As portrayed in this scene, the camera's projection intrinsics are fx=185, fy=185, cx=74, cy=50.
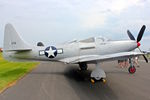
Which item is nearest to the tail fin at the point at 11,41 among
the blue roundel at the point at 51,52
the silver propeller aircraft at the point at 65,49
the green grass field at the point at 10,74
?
the silver propeller aircraft at the point at 65,49

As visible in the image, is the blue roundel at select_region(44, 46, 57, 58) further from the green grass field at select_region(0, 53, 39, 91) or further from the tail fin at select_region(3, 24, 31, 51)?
the green grass field at select_region(0, 53, 39, 91)

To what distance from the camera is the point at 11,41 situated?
1233 centimetres

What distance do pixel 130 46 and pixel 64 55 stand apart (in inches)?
164

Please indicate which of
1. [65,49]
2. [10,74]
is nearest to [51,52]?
[65,49]

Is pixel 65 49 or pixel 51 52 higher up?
pixel 65 49

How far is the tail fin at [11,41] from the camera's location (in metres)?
12.3

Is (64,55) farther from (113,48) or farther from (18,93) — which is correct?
(18,93)

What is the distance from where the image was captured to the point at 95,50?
11.4 metres

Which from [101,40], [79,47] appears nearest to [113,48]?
[101,40]

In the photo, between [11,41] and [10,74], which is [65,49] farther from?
[10,74]

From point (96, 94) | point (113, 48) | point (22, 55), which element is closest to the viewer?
point (96, 94)

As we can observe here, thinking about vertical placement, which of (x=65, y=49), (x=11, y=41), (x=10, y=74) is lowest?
(x=10, y=74)

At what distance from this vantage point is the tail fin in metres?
12.3

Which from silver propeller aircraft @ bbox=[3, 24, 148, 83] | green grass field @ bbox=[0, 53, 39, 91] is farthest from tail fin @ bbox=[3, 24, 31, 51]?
green grass field @ bbox=[0, 53, 39, 91]
